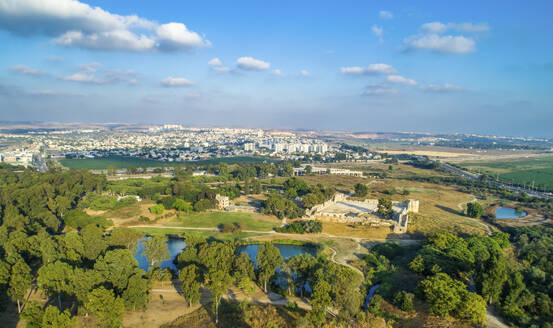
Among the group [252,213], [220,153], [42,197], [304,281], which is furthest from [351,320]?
[220,153]

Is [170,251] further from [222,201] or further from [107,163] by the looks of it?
[107,163]

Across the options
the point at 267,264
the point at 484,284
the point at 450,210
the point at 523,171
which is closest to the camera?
the point at 484,284

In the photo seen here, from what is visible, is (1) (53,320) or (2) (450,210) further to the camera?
(2) (450,210)

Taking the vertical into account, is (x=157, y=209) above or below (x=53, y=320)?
below

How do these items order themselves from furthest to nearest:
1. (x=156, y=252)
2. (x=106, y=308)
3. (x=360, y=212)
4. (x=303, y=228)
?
1. (x=360, y=212)
2. (x=303, y=228)
3. (x=156, y=252)
4. (x=106, y=308)

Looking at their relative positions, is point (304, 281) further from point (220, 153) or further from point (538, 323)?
point (220, 153)

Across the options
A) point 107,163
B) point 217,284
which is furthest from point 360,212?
point 107,163

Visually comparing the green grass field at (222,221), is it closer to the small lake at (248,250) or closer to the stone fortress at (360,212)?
the small lake at (248,250)
